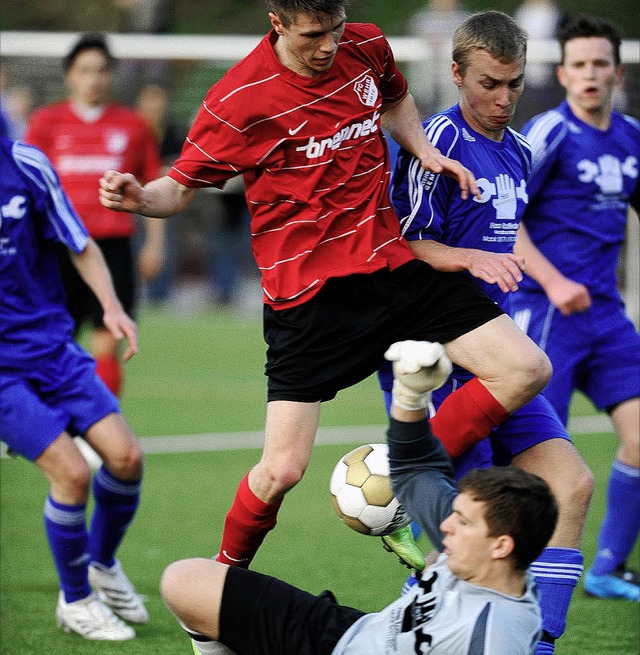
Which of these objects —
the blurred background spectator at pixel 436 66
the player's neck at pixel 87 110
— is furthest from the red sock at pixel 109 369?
the blurred background spectator at pixel 436 66

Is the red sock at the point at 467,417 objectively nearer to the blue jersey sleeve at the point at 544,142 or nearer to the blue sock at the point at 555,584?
the blue sock at the point at 555,584

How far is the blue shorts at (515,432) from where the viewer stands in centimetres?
432

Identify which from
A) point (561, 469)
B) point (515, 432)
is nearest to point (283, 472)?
point (515, 432)

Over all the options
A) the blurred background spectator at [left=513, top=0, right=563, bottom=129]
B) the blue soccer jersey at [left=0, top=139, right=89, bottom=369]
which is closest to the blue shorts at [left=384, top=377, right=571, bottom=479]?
the blue soccer jersey at [left=0, top=139, right=89, bottom=369]

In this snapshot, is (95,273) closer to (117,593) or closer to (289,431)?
(117,593)

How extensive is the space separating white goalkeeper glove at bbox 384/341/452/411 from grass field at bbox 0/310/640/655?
1.76m

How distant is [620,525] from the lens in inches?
228

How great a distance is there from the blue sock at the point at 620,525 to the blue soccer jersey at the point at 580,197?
0.86 metres

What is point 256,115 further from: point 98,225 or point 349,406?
point 349,406

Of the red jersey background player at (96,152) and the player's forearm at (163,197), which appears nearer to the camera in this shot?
the player's forearm at (163,197)

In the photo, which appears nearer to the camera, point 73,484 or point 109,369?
point 73,484

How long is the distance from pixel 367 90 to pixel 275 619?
68.8 inches

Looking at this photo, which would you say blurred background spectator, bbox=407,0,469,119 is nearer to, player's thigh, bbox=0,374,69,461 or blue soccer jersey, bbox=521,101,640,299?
blue soccer jersey, bbox=521,101,640,299

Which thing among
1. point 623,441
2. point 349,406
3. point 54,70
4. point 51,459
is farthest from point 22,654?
point 54,70
